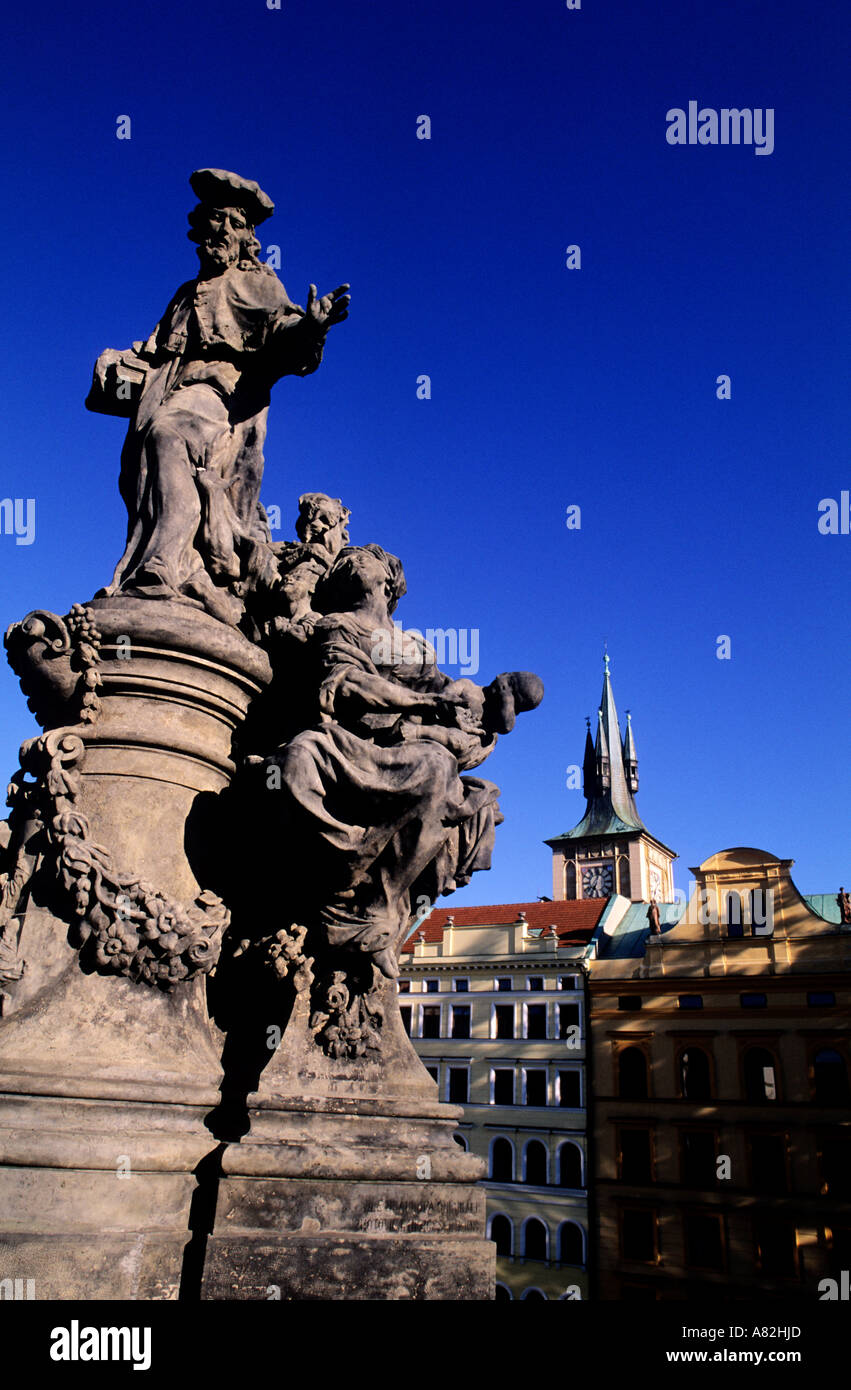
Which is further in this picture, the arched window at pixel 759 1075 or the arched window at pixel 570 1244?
the arched window at pixel 570 1244

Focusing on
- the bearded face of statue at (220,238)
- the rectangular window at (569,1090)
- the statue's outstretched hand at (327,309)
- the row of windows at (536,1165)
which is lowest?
the row of windows at (536,1165)

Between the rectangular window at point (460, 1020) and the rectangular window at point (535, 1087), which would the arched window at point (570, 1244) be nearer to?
the rectangular window at point (535, 1087)

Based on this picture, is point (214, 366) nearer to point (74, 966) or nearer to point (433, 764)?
point (433, 764)

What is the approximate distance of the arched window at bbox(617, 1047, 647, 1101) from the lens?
3069 centimetres

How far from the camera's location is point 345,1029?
4.04 m

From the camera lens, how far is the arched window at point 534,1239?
29.9 metres

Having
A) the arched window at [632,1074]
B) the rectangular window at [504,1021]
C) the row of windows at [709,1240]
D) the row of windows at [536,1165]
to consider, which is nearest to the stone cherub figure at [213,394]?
the row of windows at [709,1240]

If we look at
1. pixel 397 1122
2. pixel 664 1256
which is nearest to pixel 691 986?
pixel 664 1256

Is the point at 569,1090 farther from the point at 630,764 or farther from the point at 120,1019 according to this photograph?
the point at 630,764

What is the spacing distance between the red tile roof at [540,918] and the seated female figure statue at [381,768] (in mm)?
31493

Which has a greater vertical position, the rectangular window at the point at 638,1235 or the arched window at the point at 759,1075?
the arched window at the point at 759,1075

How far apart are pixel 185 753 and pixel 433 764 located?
3.97 ft
